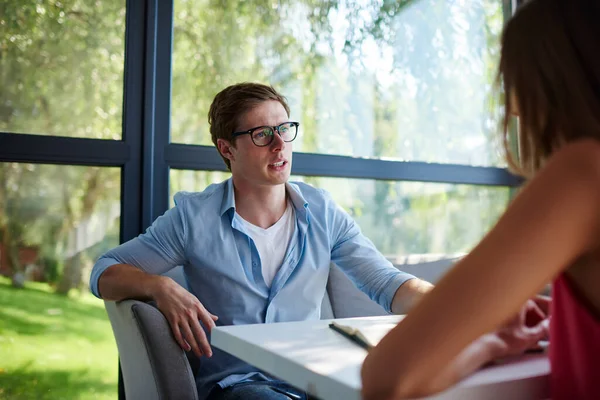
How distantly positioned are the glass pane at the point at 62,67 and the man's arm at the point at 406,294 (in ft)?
4.54

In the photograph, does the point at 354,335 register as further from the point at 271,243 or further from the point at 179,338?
the point at 271,243

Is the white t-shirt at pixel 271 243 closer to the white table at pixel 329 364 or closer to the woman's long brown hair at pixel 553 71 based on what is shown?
the white table at pixel 329 364

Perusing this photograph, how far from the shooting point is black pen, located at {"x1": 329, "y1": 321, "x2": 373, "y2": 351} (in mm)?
1191

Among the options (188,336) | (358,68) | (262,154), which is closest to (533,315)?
(188,336)

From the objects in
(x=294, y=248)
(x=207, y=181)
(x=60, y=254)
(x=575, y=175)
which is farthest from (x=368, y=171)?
(x=575, y=175)

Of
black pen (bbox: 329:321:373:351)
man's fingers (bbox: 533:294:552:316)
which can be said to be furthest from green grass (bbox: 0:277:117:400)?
man's fingers (bbox: 533:294:552:316)

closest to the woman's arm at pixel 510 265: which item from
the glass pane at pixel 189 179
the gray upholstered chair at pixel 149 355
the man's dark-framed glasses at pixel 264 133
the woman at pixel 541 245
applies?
the woman at pixel 541 245

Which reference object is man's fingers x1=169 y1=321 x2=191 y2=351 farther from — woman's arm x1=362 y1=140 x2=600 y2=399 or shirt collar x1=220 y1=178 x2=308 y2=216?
woman's arm x1=362 y1=140 x2=600 y2=399

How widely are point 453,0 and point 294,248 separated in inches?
81.9

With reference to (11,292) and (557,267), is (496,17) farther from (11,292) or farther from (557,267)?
(557,267)

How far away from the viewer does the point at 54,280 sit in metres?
2.52

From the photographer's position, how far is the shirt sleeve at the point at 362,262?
1.97m

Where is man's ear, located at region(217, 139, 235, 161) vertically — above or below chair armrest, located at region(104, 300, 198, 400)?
above

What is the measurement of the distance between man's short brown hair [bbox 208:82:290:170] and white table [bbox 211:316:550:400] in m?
0.95
